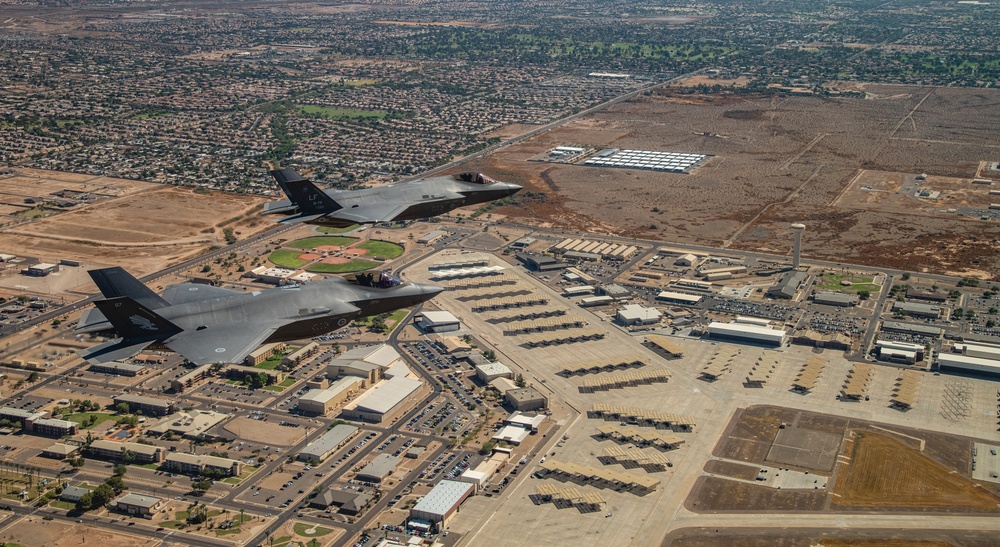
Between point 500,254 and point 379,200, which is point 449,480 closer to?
point 379,200

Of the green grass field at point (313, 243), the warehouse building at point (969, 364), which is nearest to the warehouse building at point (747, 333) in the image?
the warehouse building at point (969, 364)

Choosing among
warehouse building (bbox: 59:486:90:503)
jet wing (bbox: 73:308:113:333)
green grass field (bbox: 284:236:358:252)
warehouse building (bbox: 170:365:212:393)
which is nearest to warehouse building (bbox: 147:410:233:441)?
warehouse building (bbox: 170:365:212:393)

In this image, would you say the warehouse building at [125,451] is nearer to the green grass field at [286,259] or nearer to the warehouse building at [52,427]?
the warehouse building at [52,427]

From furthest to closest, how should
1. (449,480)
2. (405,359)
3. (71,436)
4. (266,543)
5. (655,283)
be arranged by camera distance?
(655,283) → (405,359) → (71,436) → (449,480) → (266,543)

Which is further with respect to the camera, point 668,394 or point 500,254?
point 500,254

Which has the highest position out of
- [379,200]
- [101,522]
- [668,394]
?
[379,200]

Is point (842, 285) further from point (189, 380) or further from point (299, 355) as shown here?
point (189, 380)

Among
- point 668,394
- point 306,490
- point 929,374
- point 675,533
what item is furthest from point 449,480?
point 929,374
